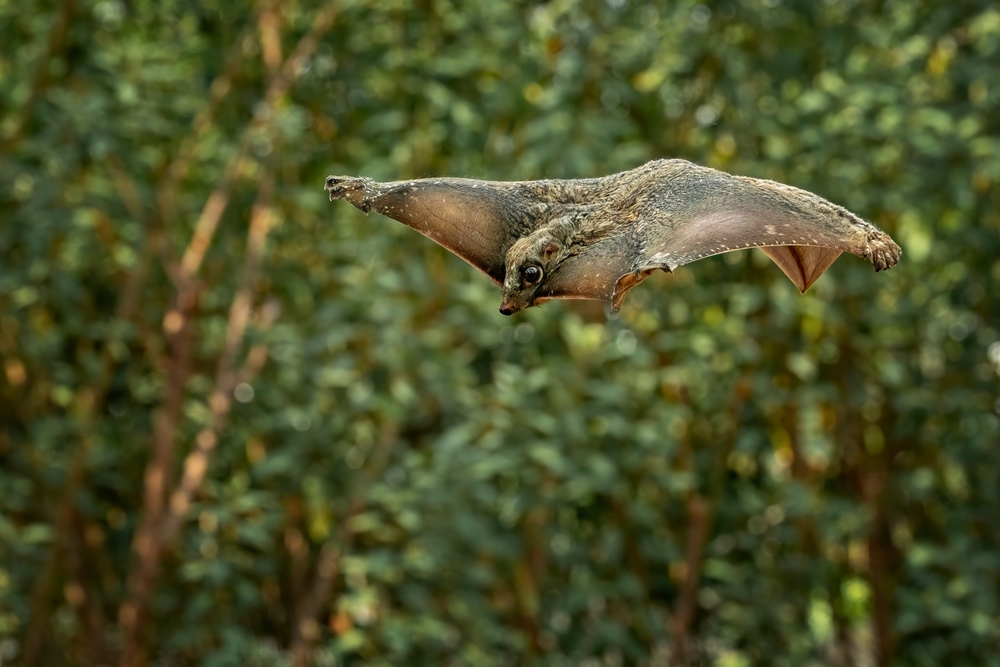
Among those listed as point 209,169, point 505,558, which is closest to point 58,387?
point 209,169

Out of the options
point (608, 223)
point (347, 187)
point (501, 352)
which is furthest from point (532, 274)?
point (501, 352)

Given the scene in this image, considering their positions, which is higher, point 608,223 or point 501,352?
point 608,223

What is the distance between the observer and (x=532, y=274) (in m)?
0.97

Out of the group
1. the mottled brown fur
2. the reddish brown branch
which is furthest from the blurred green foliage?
the mottled brown fur

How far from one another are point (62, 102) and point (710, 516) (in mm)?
A: 1503

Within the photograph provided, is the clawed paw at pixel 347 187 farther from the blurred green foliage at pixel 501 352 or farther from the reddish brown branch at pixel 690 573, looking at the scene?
the reddish brown branch at pixel 690 573

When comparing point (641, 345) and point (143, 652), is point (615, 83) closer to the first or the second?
point (641, 345)

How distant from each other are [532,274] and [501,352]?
1.63 m

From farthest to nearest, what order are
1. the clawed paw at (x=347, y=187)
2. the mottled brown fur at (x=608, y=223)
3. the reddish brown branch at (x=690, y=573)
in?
the reddish brown branch at (x=690, y=573) < the clawed paw at (x=347, y=187) < the mottled brown fur at (x=608, y=223)

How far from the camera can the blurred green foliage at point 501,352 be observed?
2.49m

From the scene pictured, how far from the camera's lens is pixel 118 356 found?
275 cm

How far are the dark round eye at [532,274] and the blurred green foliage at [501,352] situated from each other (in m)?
1.43

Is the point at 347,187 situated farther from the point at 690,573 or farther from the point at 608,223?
the point at 690,573

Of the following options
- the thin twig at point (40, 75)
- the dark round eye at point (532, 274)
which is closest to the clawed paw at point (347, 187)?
the dark round eye at point (532, 274)
